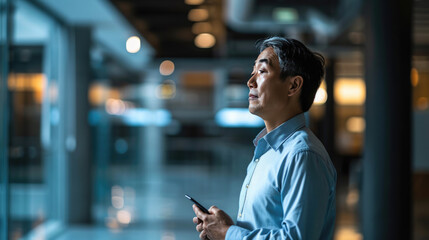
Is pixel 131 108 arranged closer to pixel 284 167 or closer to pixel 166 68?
pixel 166 68

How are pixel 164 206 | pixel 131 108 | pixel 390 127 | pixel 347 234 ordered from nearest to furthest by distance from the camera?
1. pixel 390 127
2. pixel 347 234
3. pixel 164 206
4. pixel 131 108

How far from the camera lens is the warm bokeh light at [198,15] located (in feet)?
36.4

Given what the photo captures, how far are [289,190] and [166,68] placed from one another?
17857 millimetres

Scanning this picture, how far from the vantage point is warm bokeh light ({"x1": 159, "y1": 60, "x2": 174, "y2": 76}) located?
1886 cm

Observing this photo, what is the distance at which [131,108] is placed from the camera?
53.5 feet

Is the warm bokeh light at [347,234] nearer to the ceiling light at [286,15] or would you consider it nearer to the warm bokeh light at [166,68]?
the ceiling light at [286,15]

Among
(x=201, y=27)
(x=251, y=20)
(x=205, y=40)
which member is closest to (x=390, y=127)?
(x=251, y=20)

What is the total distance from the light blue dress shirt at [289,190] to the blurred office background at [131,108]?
3.36 metres

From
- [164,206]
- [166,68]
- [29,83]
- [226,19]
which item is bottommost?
[164,206]

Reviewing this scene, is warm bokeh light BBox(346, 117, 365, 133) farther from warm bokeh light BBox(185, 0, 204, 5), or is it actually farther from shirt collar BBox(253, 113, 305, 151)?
shirt collar BBox(253, 113, 305, 151)

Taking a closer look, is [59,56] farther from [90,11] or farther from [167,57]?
[167,57]

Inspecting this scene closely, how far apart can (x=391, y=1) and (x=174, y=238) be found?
4251mm

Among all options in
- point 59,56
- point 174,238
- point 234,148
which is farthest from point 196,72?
point 174,238

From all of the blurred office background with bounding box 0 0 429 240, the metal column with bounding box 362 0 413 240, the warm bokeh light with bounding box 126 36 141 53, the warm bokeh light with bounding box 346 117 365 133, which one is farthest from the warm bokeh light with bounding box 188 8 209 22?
the warm bokeh light with bounding box 346 117 365 133
